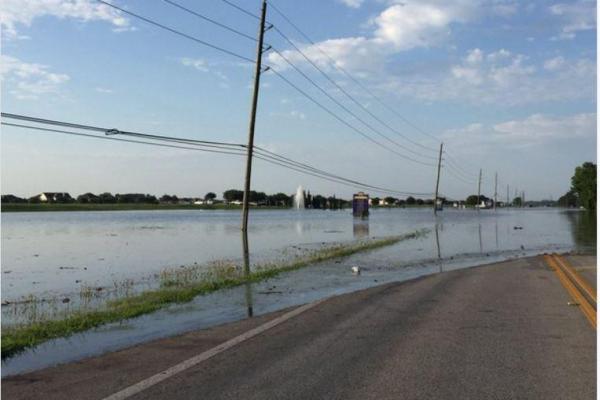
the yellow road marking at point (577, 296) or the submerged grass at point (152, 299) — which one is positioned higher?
the yellow road marking at point (577, 296)

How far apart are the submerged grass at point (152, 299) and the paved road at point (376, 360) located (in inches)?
83.1

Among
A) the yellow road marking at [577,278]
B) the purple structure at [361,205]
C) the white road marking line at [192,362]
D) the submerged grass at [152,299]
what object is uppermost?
the purple structure at [361,205]

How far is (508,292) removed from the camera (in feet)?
40.0

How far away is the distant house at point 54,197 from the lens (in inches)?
7382

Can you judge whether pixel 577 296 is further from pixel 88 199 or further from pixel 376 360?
pixel 88 199

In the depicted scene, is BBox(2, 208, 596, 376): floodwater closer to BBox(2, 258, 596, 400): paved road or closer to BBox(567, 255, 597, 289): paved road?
BBox(2, 258, 596, 400): paved road

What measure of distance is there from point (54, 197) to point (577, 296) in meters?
199

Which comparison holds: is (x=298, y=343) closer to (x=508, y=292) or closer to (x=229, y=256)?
(x=508, y=292)

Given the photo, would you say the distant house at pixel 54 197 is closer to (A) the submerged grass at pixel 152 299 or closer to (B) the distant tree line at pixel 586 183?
(B) the distant tree line at pixel 586 183

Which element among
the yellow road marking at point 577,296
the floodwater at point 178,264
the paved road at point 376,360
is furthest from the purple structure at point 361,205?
the paved road at point 376,360

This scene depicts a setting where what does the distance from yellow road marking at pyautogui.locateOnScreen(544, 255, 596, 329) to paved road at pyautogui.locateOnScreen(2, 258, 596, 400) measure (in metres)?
0.20

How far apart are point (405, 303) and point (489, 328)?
2.55 meters

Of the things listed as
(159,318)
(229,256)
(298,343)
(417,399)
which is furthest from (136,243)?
(417,399)

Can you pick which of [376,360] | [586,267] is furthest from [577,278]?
[376,360]
